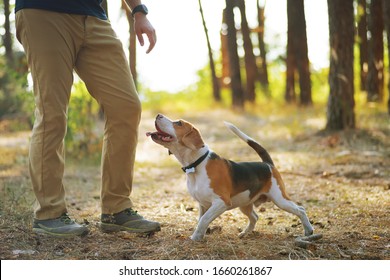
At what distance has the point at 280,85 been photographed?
32.8 metres

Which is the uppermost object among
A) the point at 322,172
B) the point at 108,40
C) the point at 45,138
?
the point at 108,40

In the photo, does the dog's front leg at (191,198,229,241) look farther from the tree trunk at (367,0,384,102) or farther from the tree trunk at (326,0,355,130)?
the tree trunk at (367,0,384,102)

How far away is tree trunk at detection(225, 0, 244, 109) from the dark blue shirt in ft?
44.3

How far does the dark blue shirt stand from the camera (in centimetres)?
392

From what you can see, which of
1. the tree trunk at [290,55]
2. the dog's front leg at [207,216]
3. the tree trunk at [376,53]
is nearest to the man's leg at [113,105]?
the dog's front leg at [207,216]

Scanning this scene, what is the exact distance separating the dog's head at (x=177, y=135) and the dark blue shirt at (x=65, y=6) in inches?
36.0

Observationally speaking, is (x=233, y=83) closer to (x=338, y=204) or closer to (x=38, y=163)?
(x=338, y=204)

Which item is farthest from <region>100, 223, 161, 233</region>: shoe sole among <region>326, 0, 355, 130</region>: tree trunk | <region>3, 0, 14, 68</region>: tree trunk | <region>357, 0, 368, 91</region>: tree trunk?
<region>357, 0, 368, 91</region>: tree trunk

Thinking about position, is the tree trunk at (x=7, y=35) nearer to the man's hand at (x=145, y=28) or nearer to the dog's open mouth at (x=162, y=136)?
the man's hand at (x=145, y=28)

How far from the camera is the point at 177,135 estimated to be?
13.7 feet

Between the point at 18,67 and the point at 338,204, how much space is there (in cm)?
557

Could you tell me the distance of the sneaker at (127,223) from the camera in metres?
4.33
